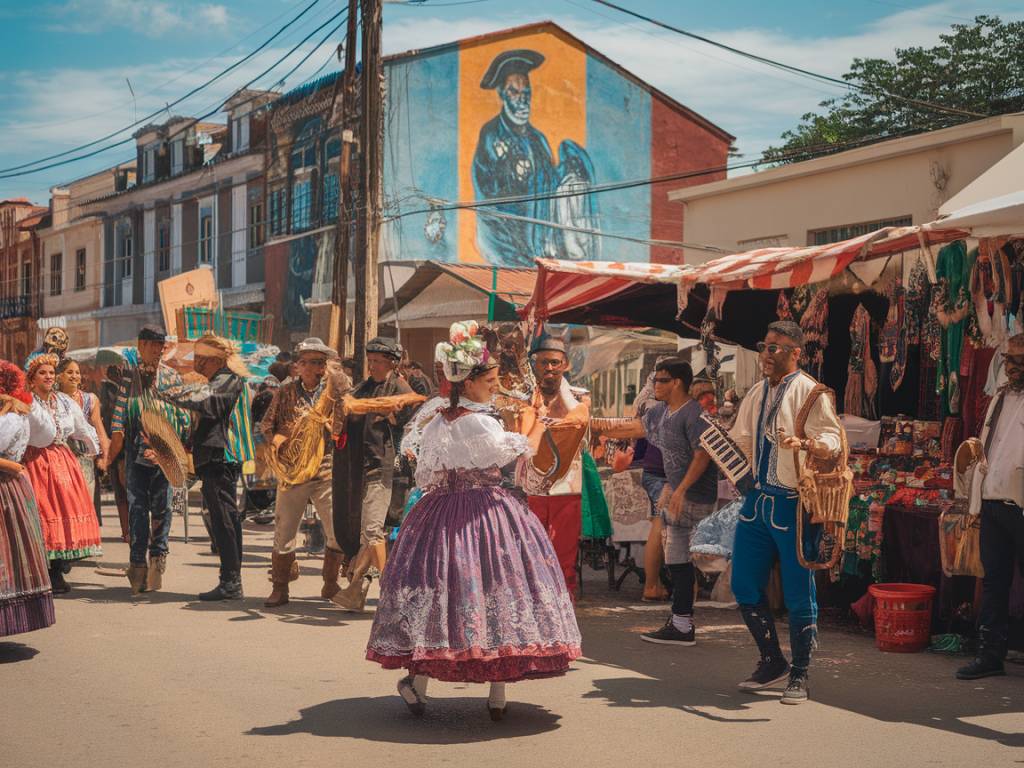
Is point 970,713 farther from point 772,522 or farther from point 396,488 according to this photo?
point 396,488

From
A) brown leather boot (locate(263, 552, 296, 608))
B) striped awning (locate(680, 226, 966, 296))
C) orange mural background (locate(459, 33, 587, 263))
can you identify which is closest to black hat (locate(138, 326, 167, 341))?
brown leather boot (locate(263, 552, 296, 608))

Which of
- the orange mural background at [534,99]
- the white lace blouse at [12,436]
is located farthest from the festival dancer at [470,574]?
the orange mural background at [534,99]

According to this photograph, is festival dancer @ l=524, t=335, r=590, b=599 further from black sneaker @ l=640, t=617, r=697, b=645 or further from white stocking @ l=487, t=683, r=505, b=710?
Result: white stocking @ l=487, t=683, r=505, b=710

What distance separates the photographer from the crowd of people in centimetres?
582

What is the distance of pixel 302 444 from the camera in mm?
9297

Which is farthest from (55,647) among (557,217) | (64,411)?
(557,217)

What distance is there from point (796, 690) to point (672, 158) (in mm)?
27409

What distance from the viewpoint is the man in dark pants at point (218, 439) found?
9477 mm

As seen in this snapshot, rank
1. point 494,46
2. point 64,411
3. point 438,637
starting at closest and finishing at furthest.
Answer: point 438,637, point 64,411, point 494,46

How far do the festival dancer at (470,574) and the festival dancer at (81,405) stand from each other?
192 inches

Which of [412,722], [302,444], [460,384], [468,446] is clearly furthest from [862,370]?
[412,722]

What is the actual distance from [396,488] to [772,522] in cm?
515

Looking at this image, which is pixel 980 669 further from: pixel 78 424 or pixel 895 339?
pixel 78 424

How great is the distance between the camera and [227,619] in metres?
8.84
